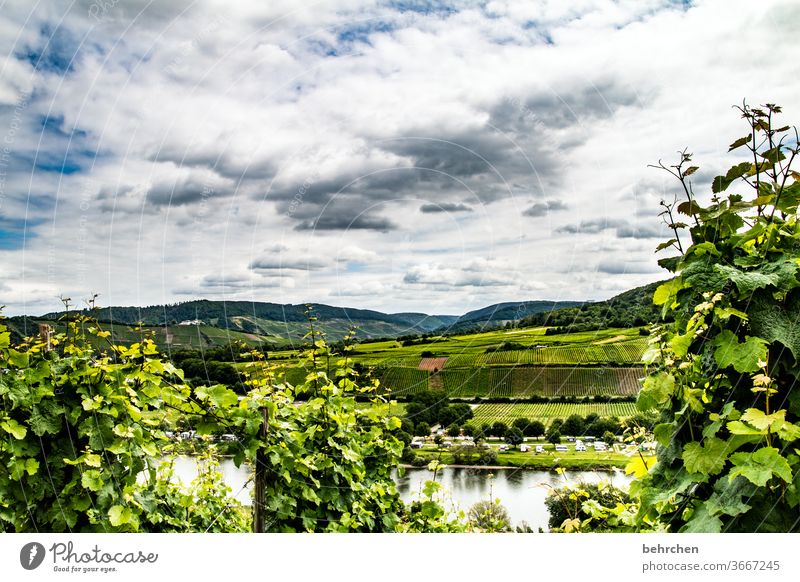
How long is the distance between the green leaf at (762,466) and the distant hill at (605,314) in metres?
1.65

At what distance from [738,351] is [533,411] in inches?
95.5

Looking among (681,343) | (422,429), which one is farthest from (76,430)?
(681,343)

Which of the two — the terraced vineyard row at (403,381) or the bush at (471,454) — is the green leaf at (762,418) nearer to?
the bush at (471,454)

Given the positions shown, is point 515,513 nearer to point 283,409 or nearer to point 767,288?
point 283,409

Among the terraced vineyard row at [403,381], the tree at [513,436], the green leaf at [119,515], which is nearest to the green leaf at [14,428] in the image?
the green leaf at [119,515]

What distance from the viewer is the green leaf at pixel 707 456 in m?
2.93

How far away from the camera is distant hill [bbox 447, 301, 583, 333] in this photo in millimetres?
4312

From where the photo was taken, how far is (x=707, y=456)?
116 inches

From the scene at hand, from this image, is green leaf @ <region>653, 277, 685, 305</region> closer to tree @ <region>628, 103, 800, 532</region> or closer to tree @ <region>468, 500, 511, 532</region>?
tree @ <region>628, 103, 800, 532</region>

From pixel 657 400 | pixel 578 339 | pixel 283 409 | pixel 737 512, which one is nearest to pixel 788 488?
pixel 737 512

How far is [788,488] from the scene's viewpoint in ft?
9.49

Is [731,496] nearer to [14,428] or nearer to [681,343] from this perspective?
[681,343]
